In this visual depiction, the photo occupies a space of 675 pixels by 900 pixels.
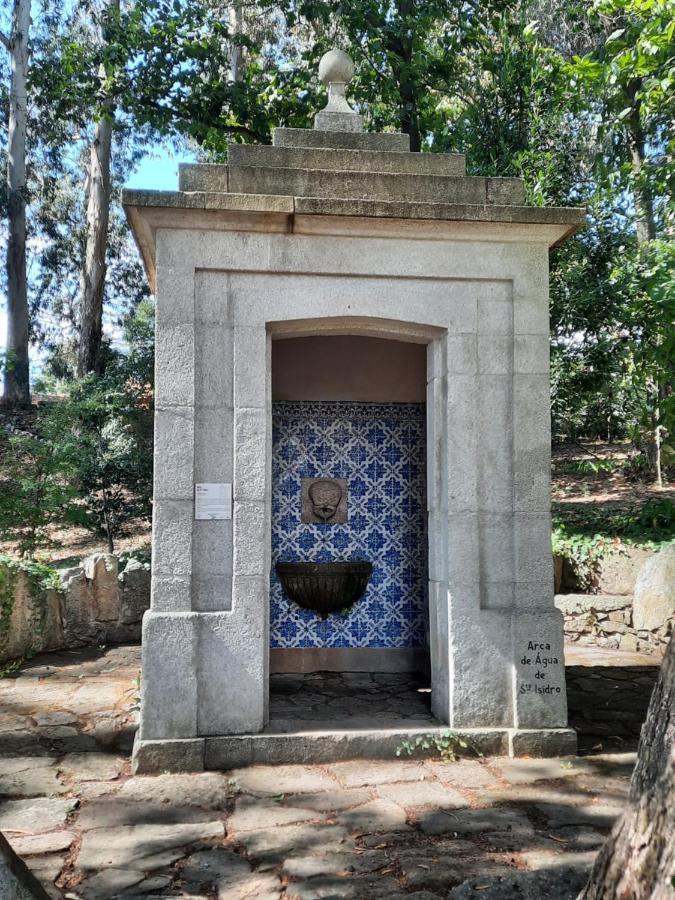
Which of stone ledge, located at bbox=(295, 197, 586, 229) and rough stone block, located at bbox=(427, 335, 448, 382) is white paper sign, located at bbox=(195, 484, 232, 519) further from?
stone ledge, located at bbox=(295, 197, 586, 229)

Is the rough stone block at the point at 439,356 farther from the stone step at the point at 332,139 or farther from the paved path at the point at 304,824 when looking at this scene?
the paved path at the point at 304,824

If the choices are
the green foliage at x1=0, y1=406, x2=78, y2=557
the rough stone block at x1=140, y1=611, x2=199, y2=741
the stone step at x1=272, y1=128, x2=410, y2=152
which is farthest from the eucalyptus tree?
the rough stone block at x1=140, y1=611, x2=199, y2=741

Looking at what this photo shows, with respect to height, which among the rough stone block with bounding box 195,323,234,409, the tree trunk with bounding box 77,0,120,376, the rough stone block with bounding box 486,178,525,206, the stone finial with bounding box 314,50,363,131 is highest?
the tree trunk with bounding box 77,0,120,376

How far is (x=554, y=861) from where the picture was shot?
10.7ft

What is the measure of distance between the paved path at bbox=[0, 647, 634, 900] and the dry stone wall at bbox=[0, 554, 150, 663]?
213 cm

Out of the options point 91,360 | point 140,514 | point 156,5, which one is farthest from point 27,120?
point 140,514

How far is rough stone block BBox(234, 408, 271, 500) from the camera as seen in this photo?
4.66 m

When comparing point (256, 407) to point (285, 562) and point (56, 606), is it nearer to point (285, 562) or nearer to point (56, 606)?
point (285, 562)

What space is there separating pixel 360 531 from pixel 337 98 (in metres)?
3.30

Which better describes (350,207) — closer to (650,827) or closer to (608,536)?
(650,827)

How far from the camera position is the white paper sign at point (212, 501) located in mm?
4613

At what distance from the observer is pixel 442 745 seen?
181 inches

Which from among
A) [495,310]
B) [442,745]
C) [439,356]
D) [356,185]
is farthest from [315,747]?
[356,185]

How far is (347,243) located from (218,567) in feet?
6.93
